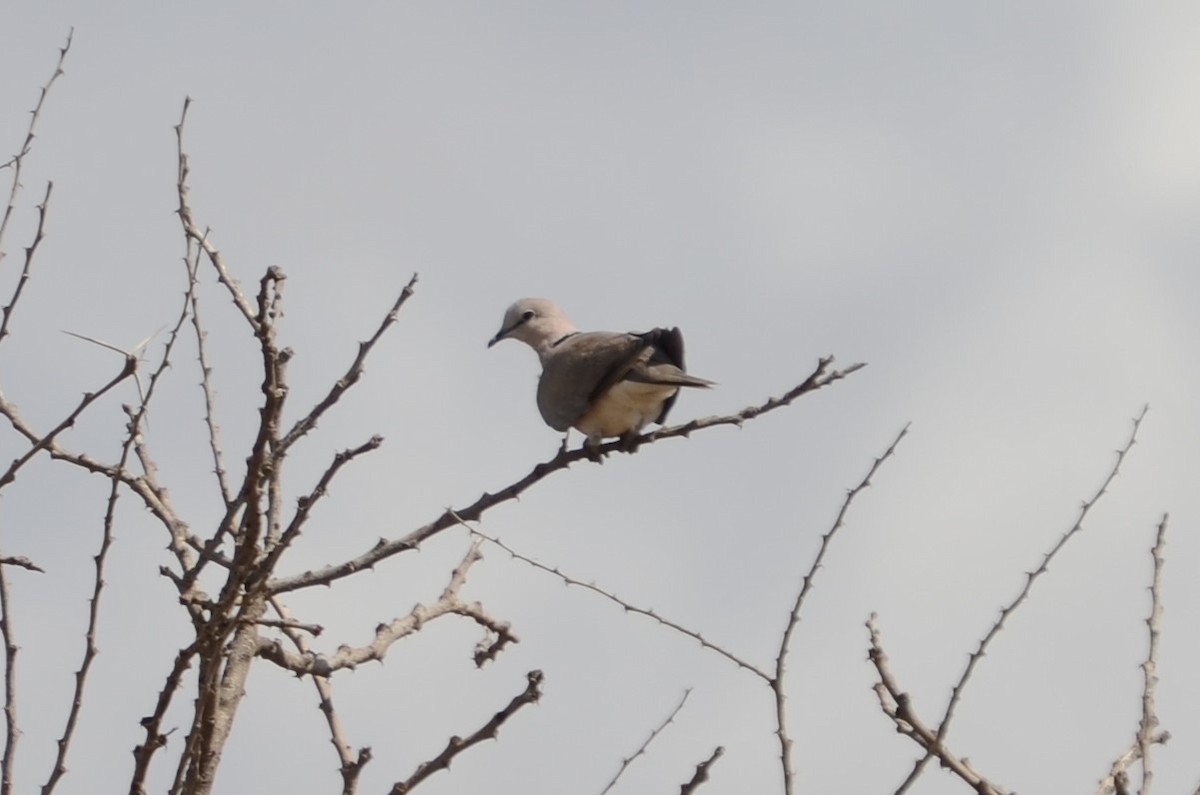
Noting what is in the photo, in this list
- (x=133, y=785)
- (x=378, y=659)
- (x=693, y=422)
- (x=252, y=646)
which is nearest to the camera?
(x=133, y=785)

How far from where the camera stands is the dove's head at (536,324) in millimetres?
8469

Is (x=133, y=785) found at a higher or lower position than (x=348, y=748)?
lower

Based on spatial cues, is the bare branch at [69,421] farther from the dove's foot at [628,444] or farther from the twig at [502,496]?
the dove's foot at [628,444]

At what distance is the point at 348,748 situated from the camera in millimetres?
4504

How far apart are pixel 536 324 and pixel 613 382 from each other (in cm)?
176

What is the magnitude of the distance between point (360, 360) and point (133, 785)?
1.10m

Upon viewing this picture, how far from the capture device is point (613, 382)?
6.87 m

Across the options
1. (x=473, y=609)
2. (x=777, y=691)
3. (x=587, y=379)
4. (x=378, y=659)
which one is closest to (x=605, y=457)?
(x=587, y=379)

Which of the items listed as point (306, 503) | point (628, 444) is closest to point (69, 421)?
point (306, 503)

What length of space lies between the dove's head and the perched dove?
89cm

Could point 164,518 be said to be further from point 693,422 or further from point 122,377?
point 693,422

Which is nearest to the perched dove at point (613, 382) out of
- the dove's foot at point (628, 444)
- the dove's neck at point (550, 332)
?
the dove's foot at point (628, 444)

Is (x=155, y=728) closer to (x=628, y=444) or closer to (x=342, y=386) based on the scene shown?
(x=342, y=386)

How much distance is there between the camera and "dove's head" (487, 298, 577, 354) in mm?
8469
